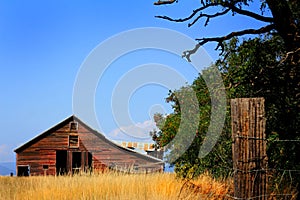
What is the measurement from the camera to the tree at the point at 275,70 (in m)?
7.75

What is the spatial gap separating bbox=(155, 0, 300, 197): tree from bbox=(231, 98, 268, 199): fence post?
196 centimetres

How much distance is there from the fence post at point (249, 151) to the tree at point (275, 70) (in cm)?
196

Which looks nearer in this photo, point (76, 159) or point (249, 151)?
point (249, 151)

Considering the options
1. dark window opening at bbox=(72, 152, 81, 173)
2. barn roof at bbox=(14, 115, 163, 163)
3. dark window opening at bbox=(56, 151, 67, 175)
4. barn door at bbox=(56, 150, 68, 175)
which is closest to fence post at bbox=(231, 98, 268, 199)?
barn roof at bbox=(14, 115, 163, 163)

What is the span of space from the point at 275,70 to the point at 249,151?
2.77 m

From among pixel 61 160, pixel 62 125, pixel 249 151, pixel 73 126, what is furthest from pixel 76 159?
pixel 249 151

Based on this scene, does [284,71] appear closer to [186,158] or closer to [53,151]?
[186,158]

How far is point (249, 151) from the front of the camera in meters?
5.78

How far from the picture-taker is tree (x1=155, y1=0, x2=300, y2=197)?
25.4 ft

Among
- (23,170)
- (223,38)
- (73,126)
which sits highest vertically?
(223,38)

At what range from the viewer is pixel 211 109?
11539mm

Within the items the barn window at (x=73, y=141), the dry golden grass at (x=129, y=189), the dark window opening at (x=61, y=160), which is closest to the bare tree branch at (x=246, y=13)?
the dry golden grass at (x=129, y=189)

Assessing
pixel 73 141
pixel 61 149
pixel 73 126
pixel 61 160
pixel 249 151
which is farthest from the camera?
pixel 61 160

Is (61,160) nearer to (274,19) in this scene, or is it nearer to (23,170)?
(23,170)
